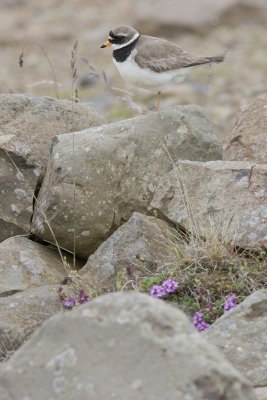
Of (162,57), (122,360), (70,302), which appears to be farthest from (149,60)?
(122,360)

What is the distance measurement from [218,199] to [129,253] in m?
0.83

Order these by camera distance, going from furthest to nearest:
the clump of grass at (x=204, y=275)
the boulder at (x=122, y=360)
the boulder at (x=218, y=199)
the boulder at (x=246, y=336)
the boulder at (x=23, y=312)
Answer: the boulder at (x=218, y=199) < the clump of grass at (x=204, y=275) < the boulder at (x=23, y=312) < the boulder at (x=246, y=336) < the boulder at (x=122, y=360)

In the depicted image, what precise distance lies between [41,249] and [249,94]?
10.2 m

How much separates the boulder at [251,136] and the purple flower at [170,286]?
1.85m

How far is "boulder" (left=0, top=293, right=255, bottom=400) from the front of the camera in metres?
3.93

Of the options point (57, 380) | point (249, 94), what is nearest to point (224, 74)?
point (249, 94)

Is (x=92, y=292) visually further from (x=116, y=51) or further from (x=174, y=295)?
(x=116, y=51)

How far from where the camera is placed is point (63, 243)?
6855 millimetres

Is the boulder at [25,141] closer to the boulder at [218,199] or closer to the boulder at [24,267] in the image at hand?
the boulder at [24,267]

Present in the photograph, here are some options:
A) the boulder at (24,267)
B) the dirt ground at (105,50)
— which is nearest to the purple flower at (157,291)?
the boulder at (24,267)

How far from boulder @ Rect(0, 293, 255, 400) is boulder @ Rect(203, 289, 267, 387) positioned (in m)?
1.01

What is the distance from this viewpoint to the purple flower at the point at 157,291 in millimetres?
5931

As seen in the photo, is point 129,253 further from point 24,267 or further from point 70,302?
point 24,267

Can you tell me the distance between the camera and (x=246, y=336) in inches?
206
